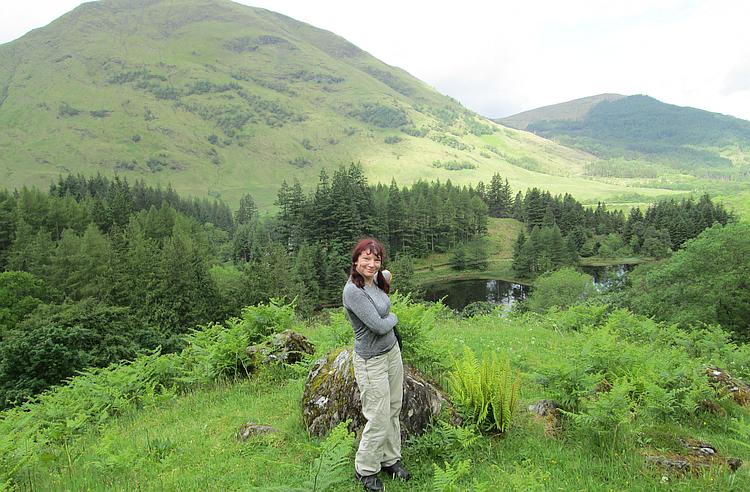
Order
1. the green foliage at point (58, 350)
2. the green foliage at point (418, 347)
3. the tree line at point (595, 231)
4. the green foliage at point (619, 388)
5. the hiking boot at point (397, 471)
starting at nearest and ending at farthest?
the hiking boot at point (397, 471) < the green foliage at point (619, 388) < the green foliage at point (418, 347) < the green foliage at point (58, 350) < the tree line at point (595, 231)

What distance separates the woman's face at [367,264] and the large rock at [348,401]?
92.9 inches

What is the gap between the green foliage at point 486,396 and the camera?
6.82 metres

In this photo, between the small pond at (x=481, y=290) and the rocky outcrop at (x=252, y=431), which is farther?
the small pond at (x=481, y=290)

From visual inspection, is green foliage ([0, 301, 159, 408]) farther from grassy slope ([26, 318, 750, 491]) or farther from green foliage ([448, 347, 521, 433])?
green foliage ([448, 347, 521, 433])

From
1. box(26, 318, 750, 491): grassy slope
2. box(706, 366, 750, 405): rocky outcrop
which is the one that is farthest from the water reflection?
box(26, 318, 750, 491): grassy slope

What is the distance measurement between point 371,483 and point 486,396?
2333 millimetres

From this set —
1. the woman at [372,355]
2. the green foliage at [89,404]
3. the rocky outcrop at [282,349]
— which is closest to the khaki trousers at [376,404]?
the woman at [372,355]

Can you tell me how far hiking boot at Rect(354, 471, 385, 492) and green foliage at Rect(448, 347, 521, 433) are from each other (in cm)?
181

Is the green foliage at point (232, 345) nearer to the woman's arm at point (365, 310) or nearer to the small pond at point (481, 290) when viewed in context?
the woman's arm at point (365, 310)

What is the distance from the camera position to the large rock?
6867 mm

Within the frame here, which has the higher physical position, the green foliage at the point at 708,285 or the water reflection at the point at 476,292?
the green foliage at the point at 708,285

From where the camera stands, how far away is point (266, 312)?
42.7 feet

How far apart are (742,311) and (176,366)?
40.3 m

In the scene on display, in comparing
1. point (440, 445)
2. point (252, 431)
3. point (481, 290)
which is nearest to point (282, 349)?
point (252, 431)
